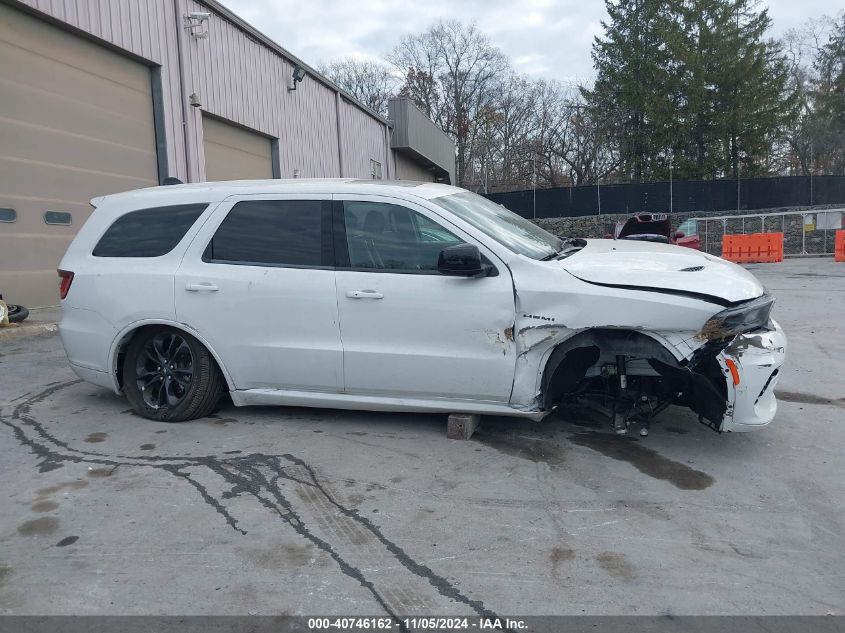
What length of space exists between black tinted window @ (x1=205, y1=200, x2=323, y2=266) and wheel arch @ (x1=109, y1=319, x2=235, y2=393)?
1.77ft

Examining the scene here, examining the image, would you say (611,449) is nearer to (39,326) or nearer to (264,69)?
(39,326)

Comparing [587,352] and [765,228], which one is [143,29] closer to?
[587,352]

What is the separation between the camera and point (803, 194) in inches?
1200

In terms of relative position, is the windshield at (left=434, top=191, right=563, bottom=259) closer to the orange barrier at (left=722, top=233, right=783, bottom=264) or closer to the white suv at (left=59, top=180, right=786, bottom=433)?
the white suv at (left=59, top=180, right=786, bottom=433)

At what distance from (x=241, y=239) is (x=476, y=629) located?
10.4 ft

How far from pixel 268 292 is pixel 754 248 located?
22457mm

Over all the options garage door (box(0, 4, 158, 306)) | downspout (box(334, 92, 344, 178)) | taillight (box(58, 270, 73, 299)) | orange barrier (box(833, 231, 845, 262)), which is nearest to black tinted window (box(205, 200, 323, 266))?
taillight (box(58, 270, 73, 299))

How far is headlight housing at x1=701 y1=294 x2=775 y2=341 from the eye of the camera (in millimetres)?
3748

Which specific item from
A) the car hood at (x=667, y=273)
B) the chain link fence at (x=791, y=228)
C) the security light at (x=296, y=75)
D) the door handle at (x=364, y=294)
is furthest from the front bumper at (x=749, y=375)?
the chain link fence at (x=791, y=228)

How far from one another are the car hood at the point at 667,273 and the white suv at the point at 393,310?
0.05 feet

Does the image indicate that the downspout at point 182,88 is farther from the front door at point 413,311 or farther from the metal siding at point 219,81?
the front door at point 413,311

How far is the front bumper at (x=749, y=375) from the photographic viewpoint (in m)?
3.80

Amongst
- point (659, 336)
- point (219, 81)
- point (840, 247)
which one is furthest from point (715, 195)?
point (659, 336)

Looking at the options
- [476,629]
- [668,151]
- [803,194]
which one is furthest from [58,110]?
[668,151]
